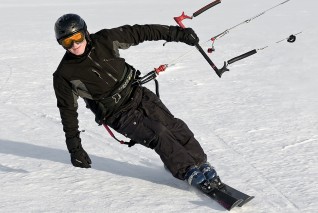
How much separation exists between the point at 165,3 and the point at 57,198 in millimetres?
18382

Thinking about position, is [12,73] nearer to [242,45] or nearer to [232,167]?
[242,45]

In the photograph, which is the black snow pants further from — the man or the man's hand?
the man's hand

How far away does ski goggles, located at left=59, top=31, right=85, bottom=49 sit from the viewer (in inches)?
157

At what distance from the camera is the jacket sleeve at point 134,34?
13.9ft

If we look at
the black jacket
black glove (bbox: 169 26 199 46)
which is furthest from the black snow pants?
black glove (bbox: 169 26 199 46)

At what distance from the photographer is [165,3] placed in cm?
2159

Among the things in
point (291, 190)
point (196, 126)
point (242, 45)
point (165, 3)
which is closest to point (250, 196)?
point (291, 190)

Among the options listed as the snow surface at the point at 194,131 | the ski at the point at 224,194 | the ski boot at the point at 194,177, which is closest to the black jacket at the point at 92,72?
the snow surface at the point at 194,131

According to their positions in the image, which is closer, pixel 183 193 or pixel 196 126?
pixel 183 193

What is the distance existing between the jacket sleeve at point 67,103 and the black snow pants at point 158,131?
31 centimetres

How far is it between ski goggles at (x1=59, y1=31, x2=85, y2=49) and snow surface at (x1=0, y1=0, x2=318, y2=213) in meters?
1.19

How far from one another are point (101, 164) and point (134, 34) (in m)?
1.35

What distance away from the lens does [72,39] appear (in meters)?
3.99

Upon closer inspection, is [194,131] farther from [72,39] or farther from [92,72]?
[72,39]
